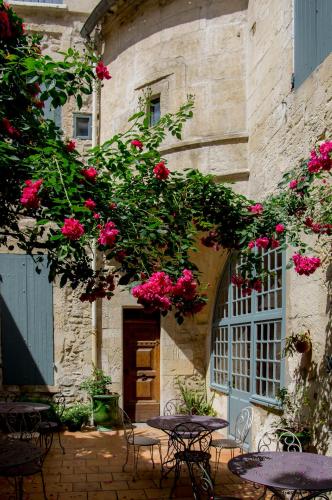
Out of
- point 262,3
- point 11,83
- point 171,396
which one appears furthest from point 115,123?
point 11,83

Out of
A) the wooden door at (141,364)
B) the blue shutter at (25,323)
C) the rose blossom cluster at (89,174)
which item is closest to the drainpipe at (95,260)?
the wooden door at (141,364)

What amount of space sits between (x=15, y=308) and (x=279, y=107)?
522 centimetres

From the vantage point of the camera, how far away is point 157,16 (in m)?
8.23

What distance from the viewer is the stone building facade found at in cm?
539

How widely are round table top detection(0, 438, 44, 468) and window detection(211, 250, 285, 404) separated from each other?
2.56m

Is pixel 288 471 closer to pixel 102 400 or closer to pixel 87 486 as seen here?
pixel 87 486

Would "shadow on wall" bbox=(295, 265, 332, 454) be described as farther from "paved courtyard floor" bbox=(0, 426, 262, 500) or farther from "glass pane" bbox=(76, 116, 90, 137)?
"glass pane" bbox=(76, 116, 90, 137)

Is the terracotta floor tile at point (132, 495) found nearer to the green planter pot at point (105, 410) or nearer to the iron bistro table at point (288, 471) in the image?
the iron bistro table at point (288, 471)

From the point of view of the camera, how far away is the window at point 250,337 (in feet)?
19.8

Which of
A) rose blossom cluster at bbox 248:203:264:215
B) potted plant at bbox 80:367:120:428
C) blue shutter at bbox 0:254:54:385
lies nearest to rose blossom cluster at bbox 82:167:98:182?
rose blossom cluster at bbox 248:203:264:215

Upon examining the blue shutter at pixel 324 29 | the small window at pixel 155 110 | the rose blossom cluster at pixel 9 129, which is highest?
the small window at pixel 155 110

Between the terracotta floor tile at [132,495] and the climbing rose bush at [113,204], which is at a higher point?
the climbing rose bush at [113,204]

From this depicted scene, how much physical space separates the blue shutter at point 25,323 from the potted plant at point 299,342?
4.69 meters

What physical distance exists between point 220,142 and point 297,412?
3.82 metres
